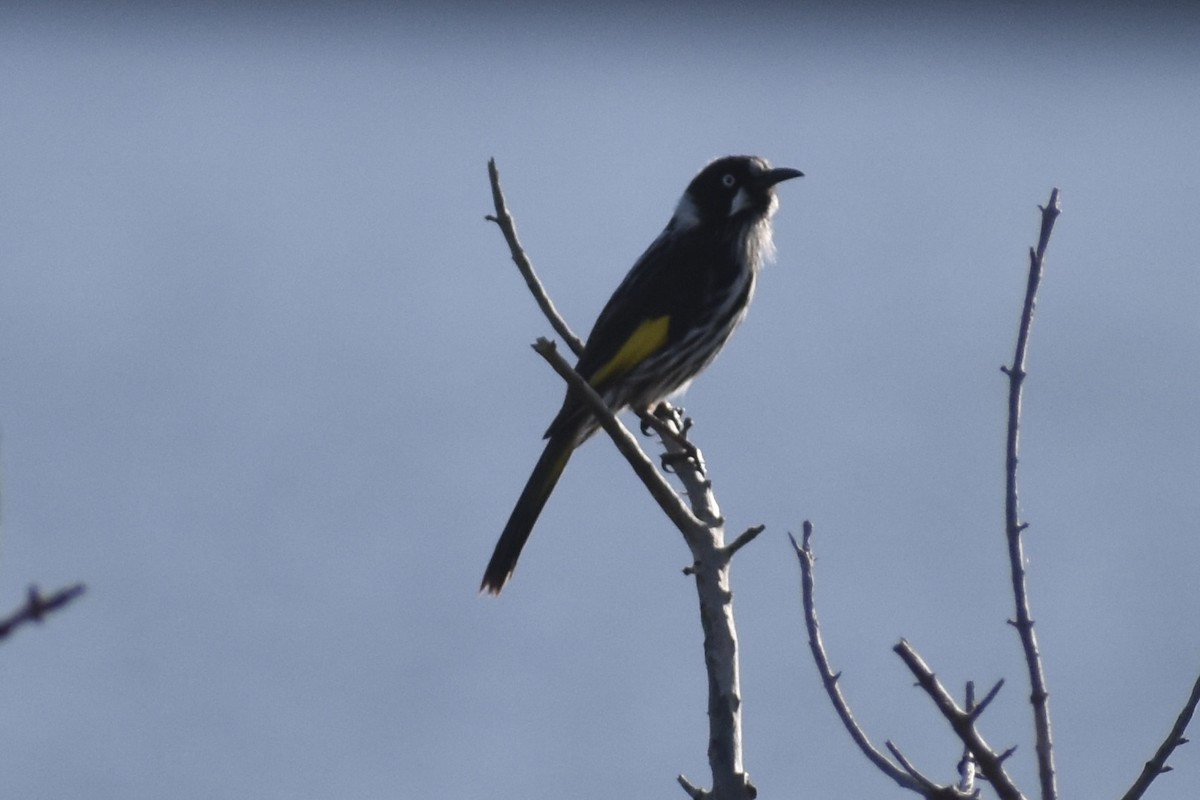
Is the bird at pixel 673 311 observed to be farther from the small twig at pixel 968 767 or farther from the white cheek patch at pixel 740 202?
the small twig at pixel 968 767

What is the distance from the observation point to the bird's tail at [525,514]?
5.48 m

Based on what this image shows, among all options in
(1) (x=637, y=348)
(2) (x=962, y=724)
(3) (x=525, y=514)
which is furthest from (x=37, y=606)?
(1) (x=637, y=348)

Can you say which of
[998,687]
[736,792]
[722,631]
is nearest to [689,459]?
[722,631]

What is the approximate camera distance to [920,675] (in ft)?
8.23

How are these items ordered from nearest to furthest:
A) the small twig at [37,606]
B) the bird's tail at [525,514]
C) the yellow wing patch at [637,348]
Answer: the small twig at [37,606] < the bird's tail at [525,514] < the yellow wing patch at [637,348]

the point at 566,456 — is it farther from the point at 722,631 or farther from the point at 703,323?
the point at 722,631

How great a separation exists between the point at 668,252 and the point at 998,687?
405 cm

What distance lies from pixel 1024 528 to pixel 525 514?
8.88 ft

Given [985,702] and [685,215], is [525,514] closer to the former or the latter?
[685,215]

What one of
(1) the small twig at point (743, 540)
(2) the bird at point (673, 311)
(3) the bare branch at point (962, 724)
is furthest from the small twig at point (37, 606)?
(2) the bird at point (673, 311)

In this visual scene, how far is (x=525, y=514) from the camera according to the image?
5488mm

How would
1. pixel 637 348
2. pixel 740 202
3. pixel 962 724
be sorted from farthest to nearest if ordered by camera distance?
pixel 740 202
pixel 637 348
pixel 962 724

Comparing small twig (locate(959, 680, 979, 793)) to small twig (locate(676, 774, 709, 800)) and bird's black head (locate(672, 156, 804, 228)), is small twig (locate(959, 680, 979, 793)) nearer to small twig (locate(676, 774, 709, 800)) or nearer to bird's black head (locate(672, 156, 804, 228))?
small twig (locate(676, 774, 709, 800))

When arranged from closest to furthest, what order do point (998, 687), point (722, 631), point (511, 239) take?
point (998, 687) → point (722, 631) → point (511, 239)
